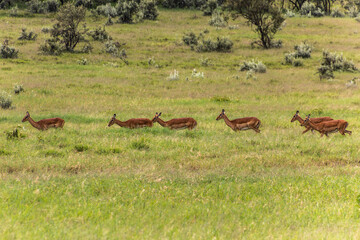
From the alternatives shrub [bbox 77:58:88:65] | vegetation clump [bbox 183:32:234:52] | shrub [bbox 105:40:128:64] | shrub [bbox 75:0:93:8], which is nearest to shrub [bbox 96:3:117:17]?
shrub [bbox 75:0:93:8]

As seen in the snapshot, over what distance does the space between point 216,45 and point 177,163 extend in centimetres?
2959

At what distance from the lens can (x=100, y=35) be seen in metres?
41.1

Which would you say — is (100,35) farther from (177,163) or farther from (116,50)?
(177,163)

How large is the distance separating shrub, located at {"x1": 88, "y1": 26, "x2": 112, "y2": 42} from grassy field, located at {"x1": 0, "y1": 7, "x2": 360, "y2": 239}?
1535 cm

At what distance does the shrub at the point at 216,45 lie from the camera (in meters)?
38.1

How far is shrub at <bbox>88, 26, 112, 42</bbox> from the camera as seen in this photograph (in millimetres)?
41000

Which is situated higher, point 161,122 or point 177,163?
point 177,163

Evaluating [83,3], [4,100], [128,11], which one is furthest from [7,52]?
[83,3]

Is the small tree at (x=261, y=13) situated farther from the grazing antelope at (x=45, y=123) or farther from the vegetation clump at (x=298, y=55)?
the grazing antelope at (x=45, y=123)

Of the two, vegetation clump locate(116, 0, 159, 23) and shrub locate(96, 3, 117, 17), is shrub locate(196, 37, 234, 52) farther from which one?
shrub locate(96, 3, 117, 17)

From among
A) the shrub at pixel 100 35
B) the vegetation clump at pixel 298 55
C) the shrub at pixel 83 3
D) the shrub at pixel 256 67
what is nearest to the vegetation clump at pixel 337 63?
Answer: the vegetation clump at pixel 298 55

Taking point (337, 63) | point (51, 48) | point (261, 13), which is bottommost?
point (337, 63)

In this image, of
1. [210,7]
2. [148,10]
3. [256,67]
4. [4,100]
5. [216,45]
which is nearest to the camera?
[4,100]

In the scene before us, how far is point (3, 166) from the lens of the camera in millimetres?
9336
